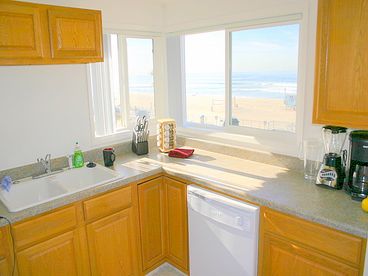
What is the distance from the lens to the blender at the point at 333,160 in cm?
189

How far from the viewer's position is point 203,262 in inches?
87.0

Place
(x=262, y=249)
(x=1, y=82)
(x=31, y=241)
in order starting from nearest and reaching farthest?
(x=31, y=241)
(x=262, y=249)
(x=1, y=82)

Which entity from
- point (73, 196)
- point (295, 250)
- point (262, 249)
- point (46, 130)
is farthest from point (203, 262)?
point (46, 130)

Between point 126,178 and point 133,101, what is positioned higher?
point 133,101

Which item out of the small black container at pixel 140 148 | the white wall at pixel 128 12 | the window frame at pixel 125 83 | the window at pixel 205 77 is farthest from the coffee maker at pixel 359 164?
the white wall at pixel 128 12

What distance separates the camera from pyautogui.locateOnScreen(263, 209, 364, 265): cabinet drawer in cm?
152

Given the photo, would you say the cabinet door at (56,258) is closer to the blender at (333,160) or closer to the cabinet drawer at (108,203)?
the cabinet drawer at (108,203)

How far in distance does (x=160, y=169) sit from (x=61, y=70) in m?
1.08

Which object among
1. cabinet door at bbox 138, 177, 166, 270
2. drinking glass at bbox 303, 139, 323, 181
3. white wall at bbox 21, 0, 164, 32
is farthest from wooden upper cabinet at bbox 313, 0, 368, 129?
white wall at bbox 21, 0, 164, 32

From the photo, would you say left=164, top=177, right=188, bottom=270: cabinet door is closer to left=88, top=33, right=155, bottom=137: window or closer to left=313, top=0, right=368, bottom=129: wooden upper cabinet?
left=88, top=33, right=155, bottom=137: window

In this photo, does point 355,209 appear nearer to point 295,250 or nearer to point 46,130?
point 295,250

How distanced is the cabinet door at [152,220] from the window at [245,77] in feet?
2.99

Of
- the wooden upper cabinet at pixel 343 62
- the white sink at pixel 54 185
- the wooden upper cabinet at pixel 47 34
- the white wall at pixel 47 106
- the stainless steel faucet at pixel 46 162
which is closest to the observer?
the wooden upper cabinet at pixel 343 62

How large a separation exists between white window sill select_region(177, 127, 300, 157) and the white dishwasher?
660 millimetres
